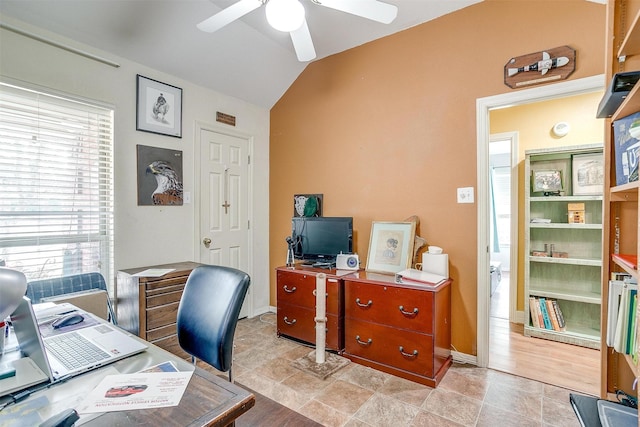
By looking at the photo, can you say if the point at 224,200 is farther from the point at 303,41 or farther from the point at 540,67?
the point at 540,67

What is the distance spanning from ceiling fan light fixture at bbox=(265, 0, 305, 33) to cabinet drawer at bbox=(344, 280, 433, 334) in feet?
6.09

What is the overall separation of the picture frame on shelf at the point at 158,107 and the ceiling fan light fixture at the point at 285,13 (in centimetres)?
158

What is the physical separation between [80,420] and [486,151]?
2751 millimetres

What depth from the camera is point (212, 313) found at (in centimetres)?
142

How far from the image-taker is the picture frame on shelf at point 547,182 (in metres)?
3.22

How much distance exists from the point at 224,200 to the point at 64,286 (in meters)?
1.61

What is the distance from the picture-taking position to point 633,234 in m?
1.41

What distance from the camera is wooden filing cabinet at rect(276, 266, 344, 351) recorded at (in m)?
2.65

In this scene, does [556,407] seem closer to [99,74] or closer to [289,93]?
[289,93]

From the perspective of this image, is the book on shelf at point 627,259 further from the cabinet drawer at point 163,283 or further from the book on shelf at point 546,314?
the cabinet drawer at point 163,283

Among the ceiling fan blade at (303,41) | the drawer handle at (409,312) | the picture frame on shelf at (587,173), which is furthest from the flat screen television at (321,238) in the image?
the picture frame on shelf at (587,173)

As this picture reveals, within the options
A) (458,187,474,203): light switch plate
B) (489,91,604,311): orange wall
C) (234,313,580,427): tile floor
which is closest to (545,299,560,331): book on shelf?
(489,91,604,311): orange wall

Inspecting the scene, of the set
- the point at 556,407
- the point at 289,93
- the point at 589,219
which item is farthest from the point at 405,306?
the point at 289,93

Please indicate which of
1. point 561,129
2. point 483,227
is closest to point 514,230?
point 561,129
